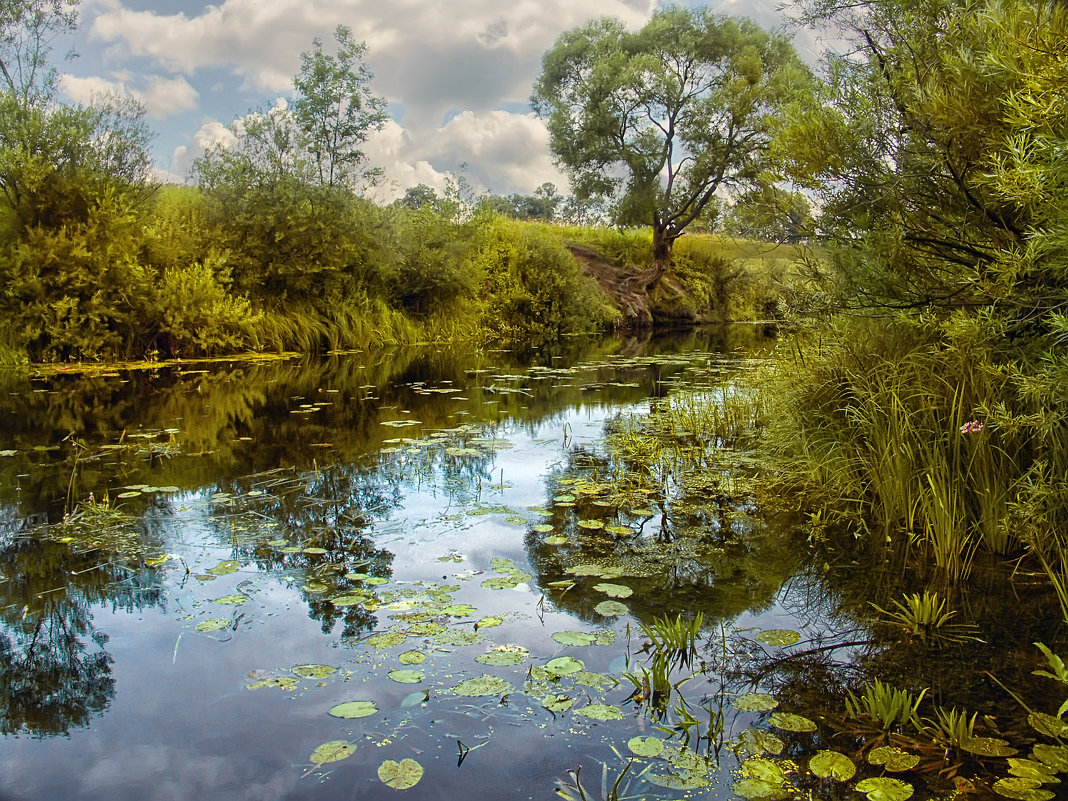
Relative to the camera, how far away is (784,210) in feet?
19.0

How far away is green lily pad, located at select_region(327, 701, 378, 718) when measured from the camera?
2.62 meters

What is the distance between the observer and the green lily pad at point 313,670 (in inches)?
115

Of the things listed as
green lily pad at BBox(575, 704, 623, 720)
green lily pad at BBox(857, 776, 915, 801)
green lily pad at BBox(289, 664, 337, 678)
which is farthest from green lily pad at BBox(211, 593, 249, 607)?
green lily pad at BBox(857, 776, 915, 801)

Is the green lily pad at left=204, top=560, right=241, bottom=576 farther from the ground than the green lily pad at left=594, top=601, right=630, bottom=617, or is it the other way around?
the green lily pad at left=204, top=560, right=241, bottom=576

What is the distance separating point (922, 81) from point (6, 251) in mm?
13570

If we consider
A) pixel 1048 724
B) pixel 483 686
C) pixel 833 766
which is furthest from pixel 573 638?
pixel 1048 724

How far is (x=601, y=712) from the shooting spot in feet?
8.68

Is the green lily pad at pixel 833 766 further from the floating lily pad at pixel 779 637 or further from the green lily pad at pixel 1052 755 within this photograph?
the floating lily pad at pixel 779 637

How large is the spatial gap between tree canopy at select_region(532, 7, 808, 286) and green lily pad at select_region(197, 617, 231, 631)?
24773mm

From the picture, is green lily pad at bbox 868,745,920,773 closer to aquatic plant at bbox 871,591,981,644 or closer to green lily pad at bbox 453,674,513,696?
aquatic plant at bbox 871,591,981,644

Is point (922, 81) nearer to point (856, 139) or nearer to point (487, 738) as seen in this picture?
point (856, 139)

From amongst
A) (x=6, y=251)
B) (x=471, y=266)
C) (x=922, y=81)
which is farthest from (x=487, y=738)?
(x=471, y=266)

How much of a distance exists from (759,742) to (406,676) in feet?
4.44

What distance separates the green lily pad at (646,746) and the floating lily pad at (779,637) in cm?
99
